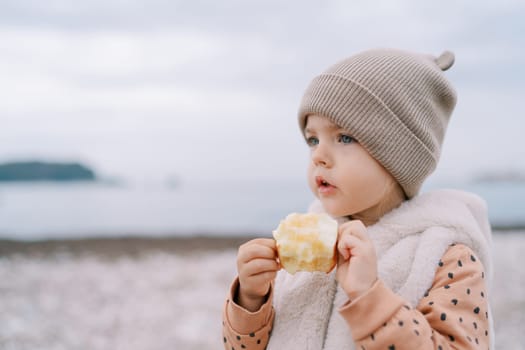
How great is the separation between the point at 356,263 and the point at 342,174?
0.32 metres

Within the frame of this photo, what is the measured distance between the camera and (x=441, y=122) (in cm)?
198

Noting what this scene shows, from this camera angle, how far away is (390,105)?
1.84 m

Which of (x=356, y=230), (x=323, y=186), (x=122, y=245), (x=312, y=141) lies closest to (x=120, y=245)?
(x=122, y=245)

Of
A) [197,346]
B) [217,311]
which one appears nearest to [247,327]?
[197,346]

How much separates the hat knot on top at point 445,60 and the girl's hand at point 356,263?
2.59 ft

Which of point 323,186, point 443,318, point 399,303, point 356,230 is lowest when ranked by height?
point 443,318

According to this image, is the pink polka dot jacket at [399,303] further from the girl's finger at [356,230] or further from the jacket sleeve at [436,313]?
the girl's finger at [356,230]

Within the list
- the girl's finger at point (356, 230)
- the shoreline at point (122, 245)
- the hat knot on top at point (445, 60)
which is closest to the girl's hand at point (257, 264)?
the girl's finger at point (356, 230)

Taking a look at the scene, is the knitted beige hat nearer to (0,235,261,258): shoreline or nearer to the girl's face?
→ the girl's face

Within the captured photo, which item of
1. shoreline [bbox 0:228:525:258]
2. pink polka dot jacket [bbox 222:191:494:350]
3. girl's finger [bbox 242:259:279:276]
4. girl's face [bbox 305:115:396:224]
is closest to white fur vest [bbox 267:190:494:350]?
pink polka dot jacket [bbox 222:191:494:350]

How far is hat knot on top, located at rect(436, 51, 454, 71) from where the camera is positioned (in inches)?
81.3

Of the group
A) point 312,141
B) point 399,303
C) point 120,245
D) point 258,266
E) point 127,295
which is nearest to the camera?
point 399,303

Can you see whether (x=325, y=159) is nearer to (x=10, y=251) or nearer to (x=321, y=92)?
(x=321, y=92)

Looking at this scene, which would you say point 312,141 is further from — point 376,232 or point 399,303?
point 399,303
